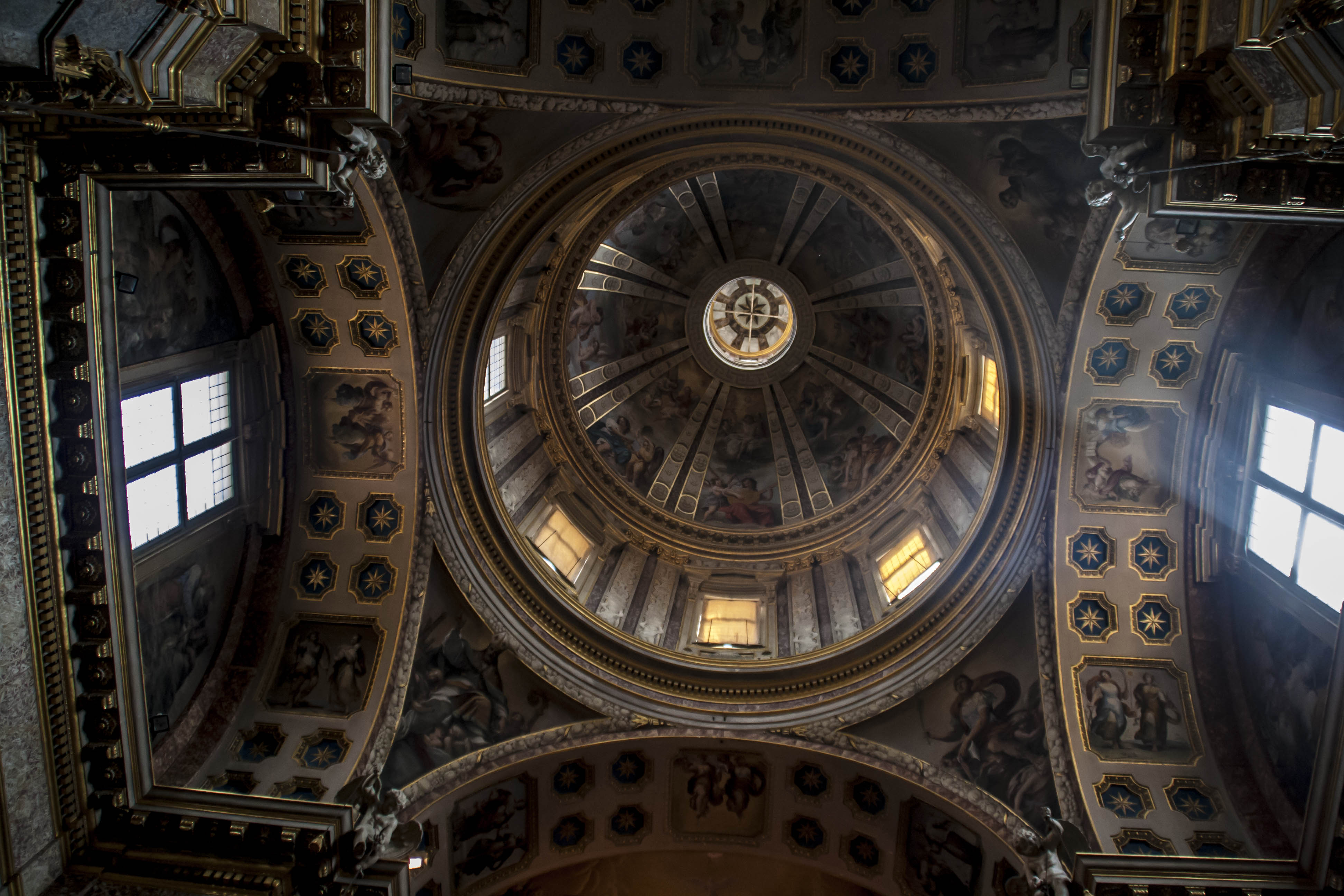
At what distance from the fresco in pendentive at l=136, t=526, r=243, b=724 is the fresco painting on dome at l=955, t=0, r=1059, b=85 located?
15328 mm

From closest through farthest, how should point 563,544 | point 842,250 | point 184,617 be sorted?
point 184,617, point 563,544, point 842,250

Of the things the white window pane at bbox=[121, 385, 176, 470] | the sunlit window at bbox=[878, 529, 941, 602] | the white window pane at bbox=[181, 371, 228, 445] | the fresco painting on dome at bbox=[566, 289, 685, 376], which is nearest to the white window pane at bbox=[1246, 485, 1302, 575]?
the sunlit window at bbox=[878, 529, 941, 602]

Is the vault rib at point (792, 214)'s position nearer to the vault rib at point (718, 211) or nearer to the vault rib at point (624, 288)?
the vault rib at point (718, 211)

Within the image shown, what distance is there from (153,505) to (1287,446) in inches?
725

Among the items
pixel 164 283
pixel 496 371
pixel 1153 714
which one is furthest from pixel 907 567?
pixel 164 283

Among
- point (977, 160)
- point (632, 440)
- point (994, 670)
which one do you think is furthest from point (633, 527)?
point (977, 160)

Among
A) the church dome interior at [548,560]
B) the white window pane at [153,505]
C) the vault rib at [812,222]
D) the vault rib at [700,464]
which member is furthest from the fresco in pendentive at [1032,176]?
the white window pane at [153,505]

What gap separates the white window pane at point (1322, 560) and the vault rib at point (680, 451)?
15.1 metres

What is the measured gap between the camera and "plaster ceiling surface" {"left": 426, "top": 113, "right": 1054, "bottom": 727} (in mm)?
14727

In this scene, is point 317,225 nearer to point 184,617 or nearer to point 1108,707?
point 184,617

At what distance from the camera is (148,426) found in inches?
484

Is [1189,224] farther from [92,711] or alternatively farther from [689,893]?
[92,711]

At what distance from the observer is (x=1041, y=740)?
47.5 feet

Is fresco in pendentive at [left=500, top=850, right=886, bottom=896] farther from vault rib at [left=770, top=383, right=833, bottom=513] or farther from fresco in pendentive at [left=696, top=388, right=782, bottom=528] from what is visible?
vault rib at [left=770, top=383, right=833, bottom=513]
